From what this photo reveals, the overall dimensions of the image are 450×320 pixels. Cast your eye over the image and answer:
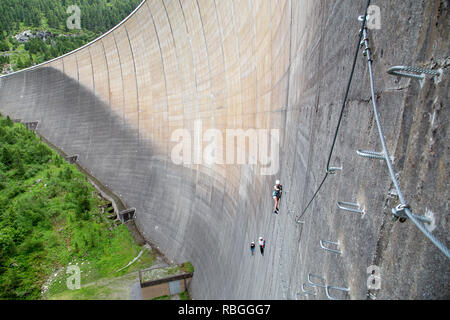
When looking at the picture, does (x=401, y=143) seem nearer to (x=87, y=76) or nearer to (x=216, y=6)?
(x=216, y=6)

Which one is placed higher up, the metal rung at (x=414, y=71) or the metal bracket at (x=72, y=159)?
the metal rung at (x=414, y=71)

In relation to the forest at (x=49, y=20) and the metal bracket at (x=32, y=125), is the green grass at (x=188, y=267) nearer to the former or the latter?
the metal bracket at (x=32, y=125)

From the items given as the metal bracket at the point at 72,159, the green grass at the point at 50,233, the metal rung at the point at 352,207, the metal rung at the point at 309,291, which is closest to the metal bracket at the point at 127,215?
the green grass at the point at 50,233

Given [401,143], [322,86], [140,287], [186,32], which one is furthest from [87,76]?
[401,143]

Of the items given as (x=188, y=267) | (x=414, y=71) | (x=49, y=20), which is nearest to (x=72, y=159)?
(x=188, y=267)

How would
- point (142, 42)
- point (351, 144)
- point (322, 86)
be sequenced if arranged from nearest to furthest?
point (351, 144), point (322, 86), point (142, 42)

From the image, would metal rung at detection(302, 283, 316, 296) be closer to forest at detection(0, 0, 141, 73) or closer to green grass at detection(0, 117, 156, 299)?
green grass at detection(0, 117, 156, 299)

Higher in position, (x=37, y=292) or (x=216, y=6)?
(x=216, y=6)
